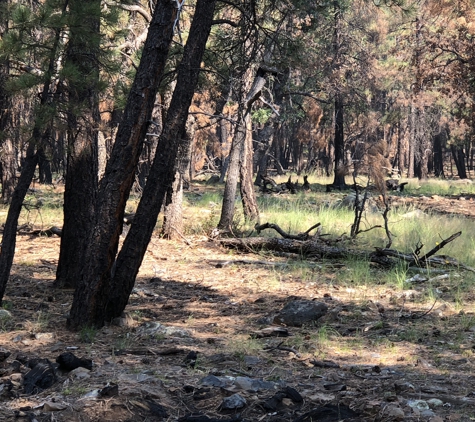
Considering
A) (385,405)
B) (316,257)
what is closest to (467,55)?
(316,257)

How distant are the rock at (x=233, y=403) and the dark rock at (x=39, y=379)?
1271mm

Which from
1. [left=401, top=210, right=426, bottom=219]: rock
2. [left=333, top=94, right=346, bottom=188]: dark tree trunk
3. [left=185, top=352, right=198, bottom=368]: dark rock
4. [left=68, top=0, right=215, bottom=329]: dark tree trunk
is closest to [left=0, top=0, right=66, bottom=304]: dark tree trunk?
[left=68, top=0, right=215, bottom=329]: dark tree trunk

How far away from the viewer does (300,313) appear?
288 inches

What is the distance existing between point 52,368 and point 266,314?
324 cm

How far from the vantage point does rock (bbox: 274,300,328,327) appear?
285 inches

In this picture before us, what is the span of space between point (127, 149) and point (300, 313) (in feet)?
8.22

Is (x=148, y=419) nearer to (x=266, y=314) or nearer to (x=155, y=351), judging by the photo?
(x=155, y=351)

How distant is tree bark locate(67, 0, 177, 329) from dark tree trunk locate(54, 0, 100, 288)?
0.18 meters

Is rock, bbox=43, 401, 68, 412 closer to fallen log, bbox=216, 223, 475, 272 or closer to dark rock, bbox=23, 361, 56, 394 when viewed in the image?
dark rock, bbox=23, 361, 56, 394

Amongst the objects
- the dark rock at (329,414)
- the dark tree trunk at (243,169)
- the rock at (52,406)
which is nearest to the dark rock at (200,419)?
the dark rock at (329,414)

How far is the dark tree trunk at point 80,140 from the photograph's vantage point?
7.05 metres

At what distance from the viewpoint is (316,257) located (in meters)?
11.5

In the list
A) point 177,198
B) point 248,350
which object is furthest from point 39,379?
point 177,198

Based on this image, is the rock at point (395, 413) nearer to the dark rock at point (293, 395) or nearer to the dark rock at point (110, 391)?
the dark rock at point (293, 395)
